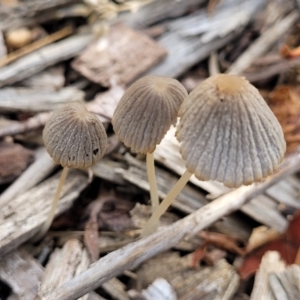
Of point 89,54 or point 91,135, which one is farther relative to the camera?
point 89,54

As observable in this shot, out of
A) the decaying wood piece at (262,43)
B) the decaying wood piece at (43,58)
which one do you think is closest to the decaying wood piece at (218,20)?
the decaying wood piece at (262,43)

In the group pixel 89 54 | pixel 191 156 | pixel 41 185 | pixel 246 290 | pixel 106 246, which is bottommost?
pixel 246 290

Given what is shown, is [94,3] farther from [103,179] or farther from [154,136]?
[154,136]

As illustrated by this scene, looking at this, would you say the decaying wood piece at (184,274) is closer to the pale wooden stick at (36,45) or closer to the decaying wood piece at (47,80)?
the decaying wood piece at (47,80)

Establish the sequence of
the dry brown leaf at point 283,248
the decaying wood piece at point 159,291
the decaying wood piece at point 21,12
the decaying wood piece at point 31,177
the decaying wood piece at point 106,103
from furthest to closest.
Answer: the decaying wood piece at point 21,12 < the decaying wood piece at point 106,103 < the decaying wood piece at point 31,177 < the dry brown leaf at point 283,248 < the decaying wood piece at point 159,291

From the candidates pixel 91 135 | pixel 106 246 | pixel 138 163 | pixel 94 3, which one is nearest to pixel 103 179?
pixel 138 163

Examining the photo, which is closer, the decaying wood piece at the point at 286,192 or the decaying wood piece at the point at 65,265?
the decaying wood piece at the point at 65,265

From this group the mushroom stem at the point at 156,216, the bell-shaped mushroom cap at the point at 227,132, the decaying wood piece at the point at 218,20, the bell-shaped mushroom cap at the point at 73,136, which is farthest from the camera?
the decaying wood piece at the point at 218,20
